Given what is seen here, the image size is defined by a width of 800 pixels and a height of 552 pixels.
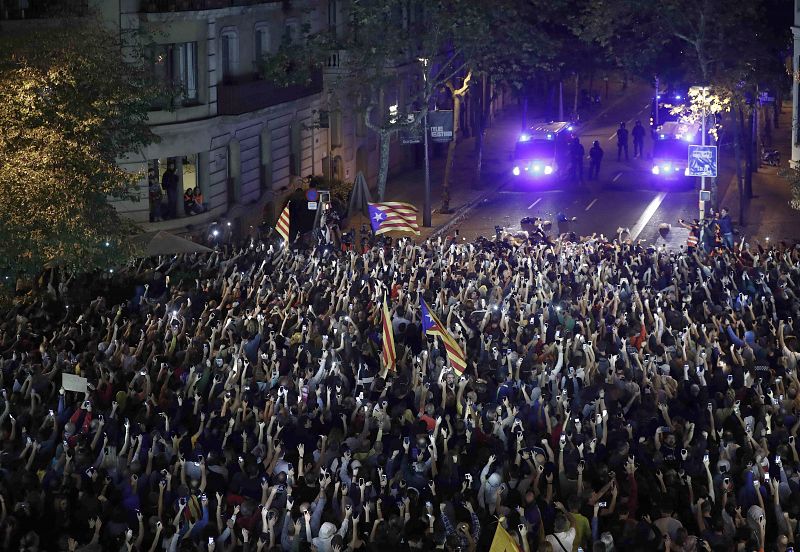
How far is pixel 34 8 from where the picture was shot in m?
33.5

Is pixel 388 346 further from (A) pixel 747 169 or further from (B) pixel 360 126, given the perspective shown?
(B) pixel 360 126

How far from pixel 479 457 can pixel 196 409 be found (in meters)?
3.99

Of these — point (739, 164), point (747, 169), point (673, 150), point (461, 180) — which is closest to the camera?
point (739, 164)

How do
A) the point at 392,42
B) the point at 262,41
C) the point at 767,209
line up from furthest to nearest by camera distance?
the point at 767,209, the point at 262,41, the point at 392,42

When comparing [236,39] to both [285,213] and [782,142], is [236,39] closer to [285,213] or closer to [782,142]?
[285,213]

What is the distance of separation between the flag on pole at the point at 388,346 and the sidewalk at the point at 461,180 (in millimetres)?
17567

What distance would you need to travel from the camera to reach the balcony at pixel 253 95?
3794 centimetres

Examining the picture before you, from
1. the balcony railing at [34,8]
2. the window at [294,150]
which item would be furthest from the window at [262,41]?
the balcony railing at [34,8]

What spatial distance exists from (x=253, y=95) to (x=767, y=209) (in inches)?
626

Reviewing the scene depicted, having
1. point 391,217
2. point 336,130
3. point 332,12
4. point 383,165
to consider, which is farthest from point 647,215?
point 391,217

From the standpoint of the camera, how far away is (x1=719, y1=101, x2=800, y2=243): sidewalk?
40.1 metres

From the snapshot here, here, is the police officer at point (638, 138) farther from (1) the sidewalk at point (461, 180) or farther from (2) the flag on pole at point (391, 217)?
(2) the flag on pole at point (391, 217)

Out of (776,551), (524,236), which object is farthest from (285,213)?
(776,551)

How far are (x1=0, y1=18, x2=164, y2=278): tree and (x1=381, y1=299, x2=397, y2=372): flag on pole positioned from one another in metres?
7.53
